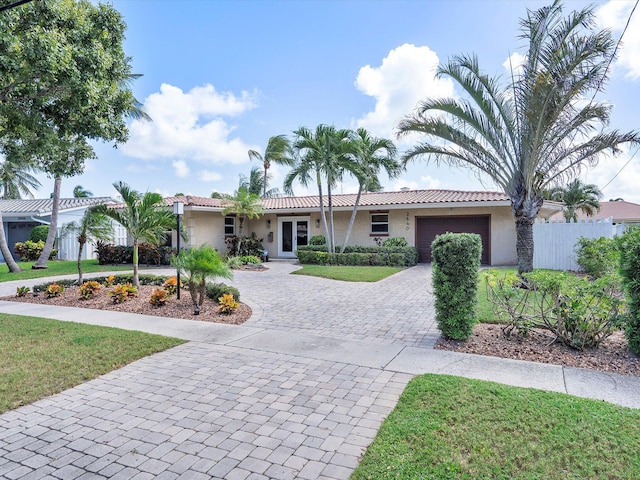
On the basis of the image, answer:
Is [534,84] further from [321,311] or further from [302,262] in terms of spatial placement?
[302,262]

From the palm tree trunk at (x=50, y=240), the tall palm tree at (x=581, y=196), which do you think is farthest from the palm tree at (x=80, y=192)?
A: the tall palm tree at (x=581, y=196)

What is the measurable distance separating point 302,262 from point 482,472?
16.5 m

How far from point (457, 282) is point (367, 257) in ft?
38.5

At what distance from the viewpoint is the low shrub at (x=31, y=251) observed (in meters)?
21.8

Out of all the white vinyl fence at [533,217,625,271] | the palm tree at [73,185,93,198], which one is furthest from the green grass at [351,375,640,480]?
the palm tree at [73,185,93,198]

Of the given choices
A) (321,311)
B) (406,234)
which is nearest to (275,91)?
(406,234)

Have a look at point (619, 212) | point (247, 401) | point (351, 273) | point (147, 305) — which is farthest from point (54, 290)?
point (619, 212)

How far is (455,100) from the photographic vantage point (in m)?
9.45

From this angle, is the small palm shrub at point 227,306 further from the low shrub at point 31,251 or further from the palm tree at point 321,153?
the low shrub at point 31,251

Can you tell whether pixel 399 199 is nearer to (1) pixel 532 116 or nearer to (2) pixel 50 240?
(1) pixel 532 116

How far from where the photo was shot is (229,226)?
22.5 metres

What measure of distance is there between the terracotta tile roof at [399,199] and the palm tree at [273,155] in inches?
192

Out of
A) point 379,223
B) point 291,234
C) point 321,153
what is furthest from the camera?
point 291,234

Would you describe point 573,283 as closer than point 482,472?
No
